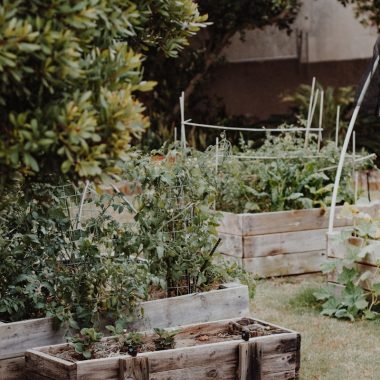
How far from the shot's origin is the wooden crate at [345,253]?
6680 mm

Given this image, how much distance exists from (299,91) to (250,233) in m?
8.49

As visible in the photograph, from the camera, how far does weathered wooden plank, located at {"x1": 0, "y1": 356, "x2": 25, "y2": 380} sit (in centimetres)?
492

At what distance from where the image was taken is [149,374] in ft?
15.4

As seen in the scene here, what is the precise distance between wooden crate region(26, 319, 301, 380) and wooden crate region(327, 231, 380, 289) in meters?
1.76

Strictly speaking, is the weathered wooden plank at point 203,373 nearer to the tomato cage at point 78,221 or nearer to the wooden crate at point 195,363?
the wooden crate at point 195,363

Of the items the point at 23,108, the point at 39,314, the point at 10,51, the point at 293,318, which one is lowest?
the point at 293,318

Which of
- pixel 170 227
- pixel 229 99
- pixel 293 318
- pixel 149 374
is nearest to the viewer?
pixel 149 374

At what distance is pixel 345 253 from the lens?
6891 mm

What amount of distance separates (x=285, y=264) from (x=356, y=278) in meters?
1.38

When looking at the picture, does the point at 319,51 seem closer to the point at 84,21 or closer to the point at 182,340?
the point at 182,340

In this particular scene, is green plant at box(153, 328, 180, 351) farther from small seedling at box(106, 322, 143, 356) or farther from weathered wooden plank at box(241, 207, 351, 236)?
weathered wooden plank at box(241, 207, 351, 236)

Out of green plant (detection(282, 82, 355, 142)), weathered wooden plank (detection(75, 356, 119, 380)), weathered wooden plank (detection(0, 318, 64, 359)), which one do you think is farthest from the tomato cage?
green plant (detection(282, 82, 355, 142))

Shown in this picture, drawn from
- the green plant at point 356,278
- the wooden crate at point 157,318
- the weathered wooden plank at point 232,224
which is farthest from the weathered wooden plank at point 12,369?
the weathered wooden plank at point 232,224

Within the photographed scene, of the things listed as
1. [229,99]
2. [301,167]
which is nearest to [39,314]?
[301,167]
